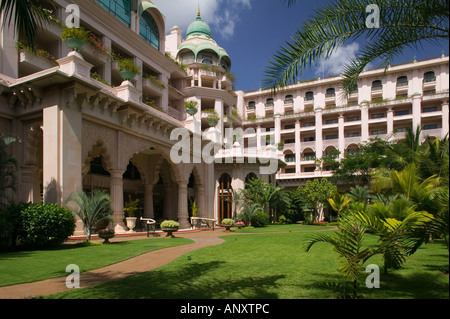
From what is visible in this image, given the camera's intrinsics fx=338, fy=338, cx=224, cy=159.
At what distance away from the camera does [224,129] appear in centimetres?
4116

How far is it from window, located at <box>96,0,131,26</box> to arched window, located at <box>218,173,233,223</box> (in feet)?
47.3

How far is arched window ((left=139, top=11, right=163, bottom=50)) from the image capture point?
89.1 feet

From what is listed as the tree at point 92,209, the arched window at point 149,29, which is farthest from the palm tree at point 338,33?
the arched window at point 149,29

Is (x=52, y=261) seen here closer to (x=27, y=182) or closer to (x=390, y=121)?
(x=27, y=182)

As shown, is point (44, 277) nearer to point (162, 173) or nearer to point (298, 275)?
point (298, 275)

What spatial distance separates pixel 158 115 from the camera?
66.6ft

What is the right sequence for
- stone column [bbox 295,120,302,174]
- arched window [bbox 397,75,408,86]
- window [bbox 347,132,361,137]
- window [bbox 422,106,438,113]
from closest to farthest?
window [bbox 422,106,438,113]
arched window [bbox 397,75,408,86]
window [bbox 347,132,361,137]
stone column [bbox 295,120,302,174]

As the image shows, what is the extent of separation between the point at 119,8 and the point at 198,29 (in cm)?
1815

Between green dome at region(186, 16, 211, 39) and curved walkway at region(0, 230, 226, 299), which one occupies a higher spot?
green dome at region(186, 16, 211, 39)

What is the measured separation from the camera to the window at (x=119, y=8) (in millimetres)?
23073

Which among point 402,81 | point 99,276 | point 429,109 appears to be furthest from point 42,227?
point 402,81

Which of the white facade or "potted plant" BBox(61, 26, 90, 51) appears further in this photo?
the white facade

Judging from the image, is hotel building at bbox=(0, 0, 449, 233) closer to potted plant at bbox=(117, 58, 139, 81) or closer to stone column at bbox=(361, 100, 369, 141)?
stone column at bbox=(361, 100, 369, 141)

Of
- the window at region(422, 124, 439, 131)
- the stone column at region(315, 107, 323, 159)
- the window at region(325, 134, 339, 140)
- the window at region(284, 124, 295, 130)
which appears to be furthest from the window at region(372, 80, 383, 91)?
the window at region(284, 124, 295, 130)
